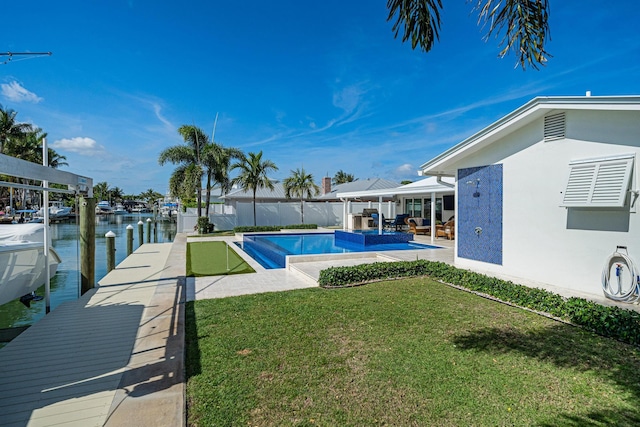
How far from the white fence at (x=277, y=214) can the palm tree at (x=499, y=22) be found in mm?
23144

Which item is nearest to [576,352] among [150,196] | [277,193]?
[277,193]

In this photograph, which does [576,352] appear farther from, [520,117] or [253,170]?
[253,170]

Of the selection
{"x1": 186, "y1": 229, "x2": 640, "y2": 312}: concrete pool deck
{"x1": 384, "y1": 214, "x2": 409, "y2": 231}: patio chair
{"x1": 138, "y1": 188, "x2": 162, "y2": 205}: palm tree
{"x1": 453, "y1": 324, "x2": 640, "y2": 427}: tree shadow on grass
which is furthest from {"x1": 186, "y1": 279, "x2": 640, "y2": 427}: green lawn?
{"x1": 138, "y1": 188, "x2": 162, "y2": 205}: palm tree

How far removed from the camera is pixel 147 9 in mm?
11930

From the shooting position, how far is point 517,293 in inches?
253

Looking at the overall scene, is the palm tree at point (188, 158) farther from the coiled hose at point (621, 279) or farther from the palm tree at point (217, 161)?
the coiled hose at point (621, 279)

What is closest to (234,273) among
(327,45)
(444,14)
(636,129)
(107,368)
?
(107,368)

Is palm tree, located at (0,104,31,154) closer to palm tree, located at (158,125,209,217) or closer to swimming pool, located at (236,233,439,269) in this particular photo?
palm tree, located at (158,125,209,217)

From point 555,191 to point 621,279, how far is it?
7.01 ft

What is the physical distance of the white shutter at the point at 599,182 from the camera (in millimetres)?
5965

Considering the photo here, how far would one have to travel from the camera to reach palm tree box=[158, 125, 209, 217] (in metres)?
23.0

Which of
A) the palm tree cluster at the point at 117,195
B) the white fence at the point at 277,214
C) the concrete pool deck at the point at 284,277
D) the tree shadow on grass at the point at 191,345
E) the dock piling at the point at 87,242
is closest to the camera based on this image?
the tree shadow on grass at the point at 191,345

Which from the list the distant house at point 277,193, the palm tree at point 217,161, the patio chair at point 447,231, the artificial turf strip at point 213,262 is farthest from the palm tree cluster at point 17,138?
the patio chair at point 447,231

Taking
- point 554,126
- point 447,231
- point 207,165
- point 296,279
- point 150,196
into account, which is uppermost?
point 150,196
